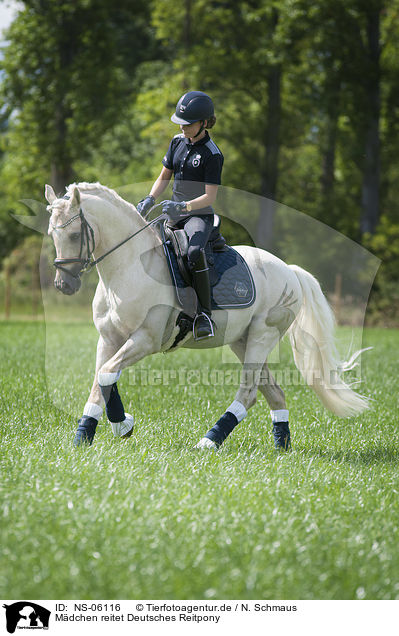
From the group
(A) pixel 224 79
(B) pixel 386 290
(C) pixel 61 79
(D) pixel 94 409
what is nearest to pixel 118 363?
(D) pixel 94 409

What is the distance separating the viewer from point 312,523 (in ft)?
13.0

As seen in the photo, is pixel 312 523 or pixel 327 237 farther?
pixel 327 237

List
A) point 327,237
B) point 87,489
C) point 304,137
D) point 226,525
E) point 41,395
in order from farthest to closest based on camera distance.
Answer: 1. point 304,137
2. point 327,237
3. point 41,395
4. point 87,489
5. point 226,525

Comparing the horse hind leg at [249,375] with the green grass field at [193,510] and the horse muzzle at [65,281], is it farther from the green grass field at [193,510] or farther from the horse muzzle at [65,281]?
the horse muzzle at [65,281]

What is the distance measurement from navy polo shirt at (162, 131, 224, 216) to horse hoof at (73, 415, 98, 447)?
1.93 metres

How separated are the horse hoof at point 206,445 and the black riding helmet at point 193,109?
2.66m

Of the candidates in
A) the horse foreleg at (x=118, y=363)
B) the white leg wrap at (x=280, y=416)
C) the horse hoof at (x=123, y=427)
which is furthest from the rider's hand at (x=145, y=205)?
the white leg wrap at (x=280, y=416)

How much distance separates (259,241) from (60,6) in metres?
12.5

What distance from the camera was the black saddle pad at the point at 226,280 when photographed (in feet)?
18.1

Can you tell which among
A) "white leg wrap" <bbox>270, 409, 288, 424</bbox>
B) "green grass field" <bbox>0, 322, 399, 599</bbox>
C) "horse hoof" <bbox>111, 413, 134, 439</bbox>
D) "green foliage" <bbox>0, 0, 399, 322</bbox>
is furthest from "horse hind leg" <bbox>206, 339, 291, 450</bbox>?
"green foliage" <bbox>0, 0, 399, 322</bbox>

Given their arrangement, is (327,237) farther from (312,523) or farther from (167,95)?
(312,523)

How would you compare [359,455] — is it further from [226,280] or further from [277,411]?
[226,280]

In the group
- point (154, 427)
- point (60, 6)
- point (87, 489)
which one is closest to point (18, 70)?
point (60, 6)

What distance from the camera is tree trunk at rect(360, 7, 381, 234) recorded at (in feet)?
84.2
